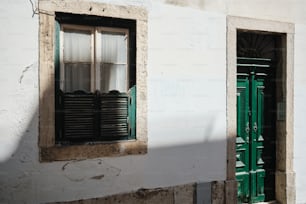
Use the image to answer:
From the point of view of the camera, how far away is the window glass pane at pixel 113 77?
4.59m

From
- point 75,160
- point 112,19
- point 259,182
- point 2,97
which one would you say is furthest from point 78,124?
point 259,182

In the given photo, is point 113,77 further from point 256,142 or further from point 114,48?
point 256,142

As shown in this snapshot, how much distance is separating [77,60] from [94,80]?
1.04ft

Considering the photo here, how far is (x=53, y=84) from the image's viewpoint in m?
4.16

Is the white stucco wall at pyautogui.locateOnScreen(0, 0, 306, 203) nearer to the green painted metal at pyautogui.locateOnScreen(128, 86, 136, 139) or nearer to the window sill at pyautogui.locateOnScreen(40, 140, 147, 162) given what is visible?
the window sill at pyautogui.locateOnScreen(40, 140, 147, 162)

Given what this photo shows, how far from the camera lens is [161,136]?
4.83m

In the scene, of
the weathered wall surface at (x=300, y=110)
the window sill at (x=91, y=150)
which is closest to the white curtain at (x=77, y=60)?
the window sill at (x=91, y=150)

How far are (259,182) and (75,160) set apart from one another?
316 centimetres

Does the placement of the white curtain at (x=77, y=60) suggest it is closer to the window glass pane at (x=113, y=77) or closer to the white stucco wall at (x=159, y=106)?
the window glass pane at (x=113, y=77)

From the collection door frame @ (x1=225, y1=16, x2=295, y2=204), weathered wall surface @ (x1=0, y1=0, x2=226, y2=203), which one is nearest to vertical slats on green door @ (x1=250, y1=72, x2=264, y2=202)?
door frame @ (x1=225, y1=16, x2=295, y2=204)

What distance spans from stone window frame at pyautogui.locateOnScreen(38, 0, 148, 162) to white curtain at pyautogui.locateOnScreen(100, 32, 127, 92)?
20 centimetres

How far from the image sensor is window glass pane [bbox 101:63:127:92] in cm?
459

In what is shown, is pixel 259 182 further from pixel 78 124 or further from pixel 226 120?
pixel 78 124

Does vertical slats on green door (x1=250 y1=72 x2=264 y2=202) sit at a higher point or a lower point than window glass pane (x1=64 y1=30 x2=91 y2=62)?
lower
